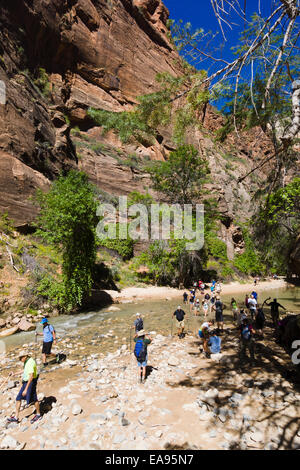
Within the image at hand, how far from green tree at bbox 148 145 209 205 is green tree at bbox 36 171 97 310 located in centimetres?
1992

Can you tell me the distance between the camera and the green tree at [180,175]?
111 ft

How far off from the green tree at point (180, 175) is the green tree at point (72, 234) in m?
19.9

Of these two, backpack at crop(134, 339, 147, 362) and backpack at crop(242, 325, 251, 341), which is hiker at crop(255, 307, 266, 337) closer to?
backpack at crop(242, 325, 251, 341)

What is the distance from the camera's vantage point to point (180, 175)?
114 feet

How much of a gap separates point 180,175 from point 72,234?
23171mm

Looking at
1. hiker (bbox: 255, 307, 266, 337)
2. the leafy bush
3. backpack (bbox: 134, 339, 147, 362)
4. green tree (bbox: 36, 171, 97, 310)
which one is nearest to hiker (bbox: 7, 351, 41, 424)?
backpack (bbox: 134, 339, 147, 362)

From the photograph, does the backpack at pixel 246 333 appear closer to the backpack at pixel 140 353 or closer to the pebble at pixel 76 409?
the backpack at pixel 140 353

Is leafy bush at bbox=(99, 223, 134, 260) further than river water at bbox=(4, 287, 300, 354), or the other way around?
leafy bush at bbox=(99, 223, 134, 260)

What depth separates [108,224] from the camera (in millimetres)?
29656

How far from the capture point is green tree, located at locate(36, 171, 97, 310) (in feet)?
48.3

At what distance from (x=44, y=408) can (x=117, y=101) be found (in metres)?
45.0

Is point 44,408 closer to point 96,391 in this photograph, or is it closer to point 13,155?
point 96,391

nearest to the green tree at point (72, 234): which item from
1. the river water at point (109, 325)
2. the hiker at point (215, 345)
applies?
the river water at point (109, 325)
